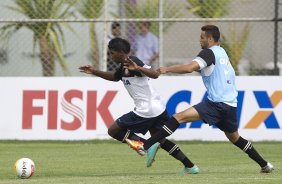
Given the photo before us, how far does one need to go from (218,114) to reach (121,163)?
3034 mm

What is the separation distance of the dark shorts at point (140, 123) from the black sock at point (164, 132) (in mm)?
971

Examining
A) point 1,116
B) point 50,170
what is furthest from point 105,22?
point 50,170

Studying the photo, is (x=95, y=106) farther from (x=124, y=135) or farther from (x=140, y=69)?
(x=140, y=69)

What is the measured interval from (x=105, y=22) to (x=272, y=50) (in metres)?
3.49

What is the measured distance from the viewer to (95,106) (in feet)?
65.5

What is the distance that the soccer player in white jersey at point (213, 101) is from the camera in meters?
12.7

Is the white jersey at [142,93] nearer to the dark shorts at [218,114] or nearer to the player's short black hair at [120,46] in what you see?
the player's short black hair at [120,46]

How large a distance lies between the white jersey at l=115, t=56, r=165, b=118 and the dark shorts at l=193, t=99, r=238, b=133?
114 cm

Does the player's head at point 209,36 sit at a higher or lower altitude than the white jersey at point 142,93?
higher

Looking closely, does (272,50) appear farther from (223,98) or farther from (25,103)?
(223,98)

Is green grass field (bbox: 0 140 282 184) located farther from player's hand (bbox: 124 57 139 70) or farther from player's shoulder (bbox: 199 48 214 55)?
player's shoulder (bbox: 199 48 214 55)

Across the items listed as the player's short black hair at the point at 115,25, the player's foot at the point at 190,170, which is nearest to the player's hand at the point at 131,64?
the player's foot at the point at 190,170

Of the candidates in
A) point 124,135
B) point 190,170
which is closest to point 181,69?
point 190,170

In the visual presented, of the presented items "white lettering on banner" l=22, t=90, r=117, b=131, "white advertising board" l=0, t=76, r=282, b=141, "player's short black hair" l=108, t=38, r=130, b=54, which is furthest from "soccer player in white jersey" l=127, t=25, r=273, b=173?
"white lettering on banner" l=22, t=90, r=117, b=131
